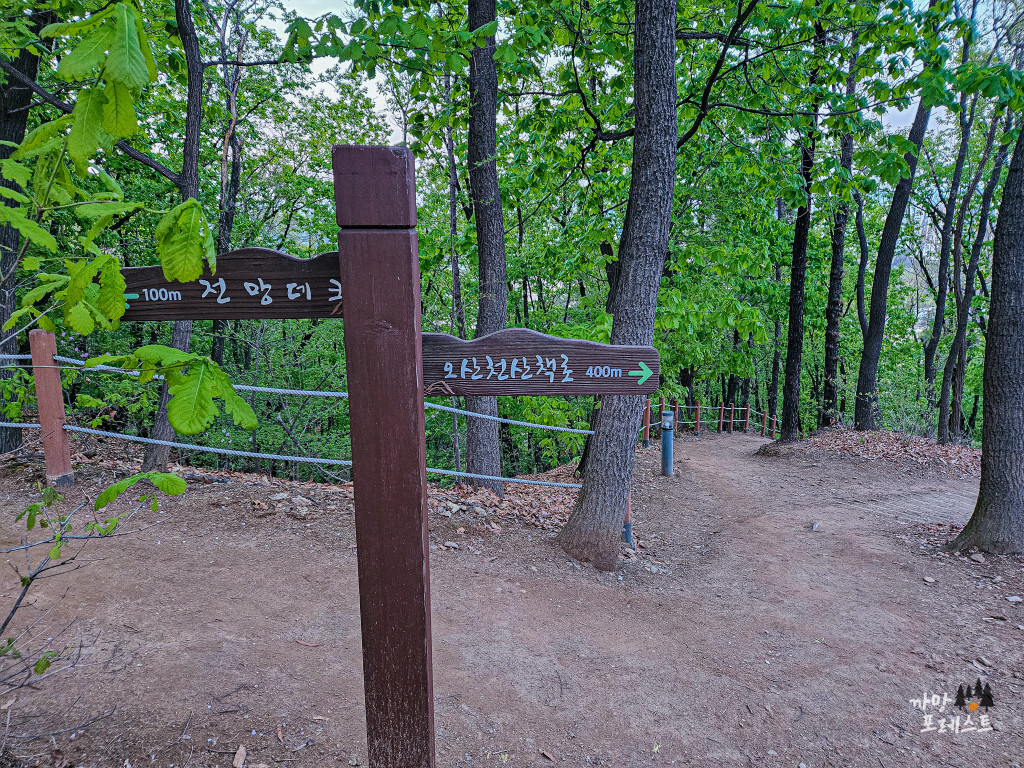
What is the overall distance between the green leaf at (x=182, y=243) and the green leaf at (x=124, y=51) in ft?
0.79

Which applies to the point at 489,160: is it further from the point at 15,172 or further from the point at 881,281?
the point at 881,281

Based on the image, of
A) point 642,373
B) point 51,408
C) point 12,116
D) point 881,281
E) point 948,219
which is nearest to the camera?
point 642,373

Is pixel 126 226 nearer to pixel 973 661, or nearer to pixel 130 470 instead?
pixel 130 470

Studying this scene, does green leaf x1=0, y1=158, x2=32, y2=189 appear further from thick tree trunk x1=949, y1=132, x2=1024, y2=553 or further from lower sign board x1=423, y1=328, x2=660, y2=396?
thick tree trunk x1=949, y1=132, x2=1024, y2=553

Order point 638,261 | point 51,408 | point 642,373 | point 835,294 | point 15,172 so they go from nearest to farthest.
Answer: point 15,172, point 642,373, point 638,261, point 51,408, point 835,294

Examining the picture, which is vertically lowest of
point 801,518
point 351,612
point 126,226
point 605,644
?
point 801,518

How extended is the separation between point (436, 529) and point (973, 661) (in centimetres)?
388

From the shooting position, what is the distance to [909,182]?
439 inches

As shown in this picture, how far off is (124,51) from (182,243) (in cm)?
35

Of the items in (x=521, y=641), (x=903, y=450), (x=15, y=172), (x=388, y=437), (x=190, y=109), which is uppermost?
(x=190, y=109)

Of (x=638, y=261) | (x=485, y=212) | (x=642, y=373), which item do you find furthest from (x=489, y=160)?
(x=642, y=373)

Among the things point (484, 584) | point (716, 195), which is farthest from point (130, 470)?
point (716, 195)

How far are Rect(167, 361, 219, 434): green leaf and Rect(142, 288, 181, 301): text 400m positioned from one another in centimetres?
69

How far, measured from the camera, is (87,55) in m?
0.97
